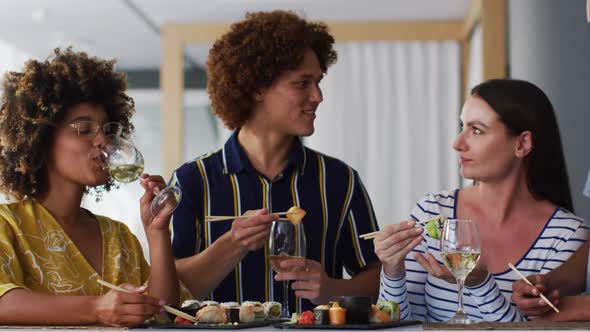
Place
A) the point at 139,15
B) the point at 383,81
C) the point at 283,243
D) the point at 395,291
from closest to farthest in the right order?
1. the point at 283,243
2. the point at 395,291
3. the point at 383,81
4. the point at 139,15

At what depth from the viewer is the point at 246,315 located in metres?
2.00

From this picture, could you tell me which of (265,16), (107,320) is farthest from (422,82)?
(107,320)

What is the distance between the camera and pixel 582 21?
3604mm

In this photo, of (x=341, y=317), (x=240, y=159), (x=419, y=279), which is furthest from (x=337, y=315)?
(x=240, y=159)

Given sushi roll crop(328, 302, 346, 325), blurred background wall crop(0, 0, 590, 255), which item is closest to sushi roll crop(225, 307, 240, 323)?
sushi roll crop(328, 302, 346, 325)

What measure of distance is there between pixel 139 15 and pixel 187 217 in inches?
175

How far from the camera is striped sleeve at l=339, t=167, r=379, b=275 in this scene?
2.98 metres

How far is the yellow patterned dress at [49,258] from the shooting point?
7.29 ft

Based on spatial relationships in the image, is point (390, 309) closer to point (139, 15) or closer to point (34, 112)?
point (34, 112)

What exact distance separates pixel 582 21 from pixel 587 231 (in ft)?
4.21

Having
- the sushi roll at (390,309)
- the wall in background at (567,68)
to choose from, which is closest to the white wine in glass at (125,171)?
the sushi roll at (390,309)

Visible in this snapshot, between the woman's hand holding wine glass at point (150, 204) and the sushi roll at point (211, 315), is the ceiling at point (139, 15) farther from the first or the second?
the sushi roll at point (211, 315)

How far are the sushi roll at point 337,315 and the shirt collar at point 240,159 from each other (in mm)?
1134

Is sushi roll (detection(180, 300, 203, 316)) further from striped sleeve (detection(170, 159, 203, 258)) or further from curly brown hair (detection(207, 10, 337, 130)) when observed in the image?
curly brown hair (detection(207, 10, 337, 130))
